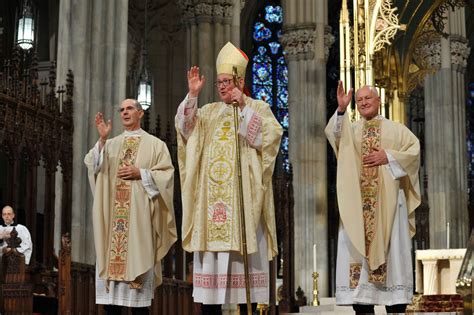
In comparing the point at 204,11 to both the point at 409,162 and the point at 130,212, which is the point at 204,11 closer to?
the point at 130,212

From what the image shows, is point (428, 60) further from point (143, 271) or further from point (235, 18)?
point (143, 271)

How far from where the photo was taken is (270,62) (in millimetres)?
31031

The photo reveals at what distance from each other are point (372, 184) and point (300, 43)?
15.1 m

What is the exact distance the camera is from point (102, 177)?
8648 mm

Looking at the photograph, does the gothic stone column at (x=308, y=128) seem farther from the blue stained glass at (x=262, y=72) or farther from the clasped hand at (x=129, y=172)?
the clasped hand at (x=129, y=172)

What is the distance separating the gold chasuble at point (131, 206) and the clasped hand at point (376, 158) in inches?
63.1

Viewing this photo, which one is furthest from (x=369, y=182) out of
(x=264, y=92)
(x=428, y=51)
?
(x=264, y=92)

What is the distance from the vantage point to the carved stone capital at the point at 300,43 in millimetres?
23328

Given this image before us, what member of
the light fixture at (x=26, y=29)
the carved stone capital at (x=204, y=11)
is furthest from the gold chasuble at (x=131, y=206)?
the carved stone capital at (x=204, y=11)

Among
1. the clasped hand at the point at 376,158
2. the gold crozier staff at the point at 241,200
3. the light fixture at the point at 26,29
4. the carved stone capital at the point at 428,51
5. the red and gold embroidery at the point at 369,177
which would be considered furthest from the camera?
the carved stone capital at the point at 428,51

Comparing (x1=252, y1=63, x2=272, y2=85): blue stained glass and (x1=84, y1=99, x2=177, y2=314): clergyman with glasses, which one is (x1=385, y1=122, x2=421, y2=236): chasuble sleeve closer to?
(x1=84, y1=99, x2=177, y2=314): clergyman with glasses

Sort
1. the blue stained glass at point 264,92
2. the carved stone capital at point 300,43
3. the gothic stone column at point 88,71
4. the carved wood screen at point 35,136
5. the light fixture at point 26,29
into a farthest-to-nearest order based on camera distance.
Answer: the blue stained glass at point 264,92 < the carved stone capital at point 300,43 < the light fixture at point 26,29 < the gothic stone column at point 88,71 < the carved wood screen at point 35,136

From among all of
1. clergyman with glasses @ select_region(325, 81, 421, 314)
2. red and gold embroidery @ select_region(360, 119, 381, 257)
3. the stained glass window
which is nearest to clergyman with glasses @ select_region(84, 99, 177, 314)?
clergyman with glasses @ select_region(325, 81, 421, 314)

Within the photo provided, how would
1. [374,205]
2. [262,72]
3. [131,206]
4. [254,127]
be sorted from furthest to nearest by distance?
[262,72] < [131,206] < [374,205] < [254,127]
